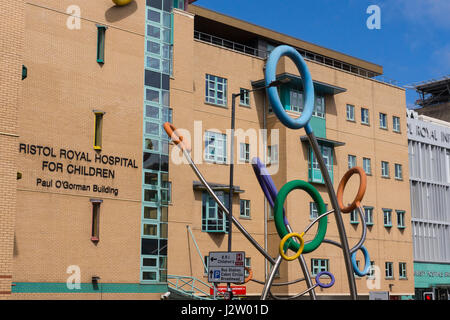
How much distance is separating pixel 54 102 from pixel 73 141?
82.1 inches

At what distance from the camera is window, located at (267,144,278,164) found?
153 ft

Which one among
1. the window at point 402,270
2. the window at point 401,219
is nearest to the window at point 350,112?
the window at point 401,219

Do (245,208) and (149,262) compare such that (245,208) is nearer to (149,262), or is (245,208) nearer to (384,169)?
(149,262)

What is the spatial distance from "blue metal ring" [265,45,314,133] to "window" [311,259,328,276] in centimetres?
1944

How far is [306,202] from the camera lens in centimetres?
4694

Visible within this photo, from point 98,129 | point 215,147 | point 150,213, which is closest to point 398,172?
point 215,147

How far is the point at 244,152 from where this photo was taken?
46.1 m

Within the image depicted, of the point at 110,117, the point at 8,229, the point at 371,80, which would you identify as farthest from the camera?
the point at 371,80

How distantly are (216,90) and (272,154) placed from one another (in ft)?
21.0

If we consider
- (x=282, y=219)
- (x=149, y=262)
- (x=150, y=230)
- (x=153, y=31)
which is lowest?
(x=149, y=262)

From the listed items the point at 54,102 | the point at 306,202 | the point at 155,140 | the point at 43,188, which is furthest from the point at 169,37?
the point at 306,202

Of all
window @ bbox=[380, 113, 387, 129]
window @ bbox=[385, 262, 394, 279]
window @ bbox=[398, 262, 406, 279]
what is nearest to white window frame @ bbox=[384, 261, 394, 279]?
window @ bbox=[385, 262, 394, 279]
